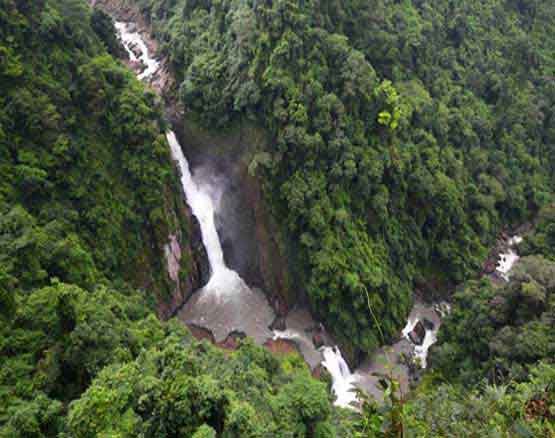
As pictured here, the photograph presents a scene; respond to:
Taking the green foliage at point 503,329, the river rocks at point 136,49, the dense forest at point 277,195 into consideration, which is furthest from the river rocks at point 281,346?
the river rocks at point 136,49

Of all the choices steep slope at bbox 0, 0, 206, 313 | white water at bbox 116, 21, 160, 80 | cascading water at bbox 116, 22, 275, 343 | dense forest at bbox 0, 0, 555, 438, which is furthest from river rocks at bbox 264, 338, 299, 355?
white water at bbox 116, 21, 160, 80

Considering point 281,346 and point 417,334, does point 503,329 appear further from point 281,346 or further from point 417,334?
point 281,346

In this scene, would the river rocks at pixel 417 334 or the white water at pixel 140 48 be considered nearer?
the river rocks at pixel 417 334

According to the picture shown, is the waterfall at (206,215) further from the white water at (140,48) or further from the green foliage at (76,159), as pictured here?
the white water at (140,48)

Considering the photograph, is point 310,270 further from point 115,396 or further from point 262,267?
point 115,396

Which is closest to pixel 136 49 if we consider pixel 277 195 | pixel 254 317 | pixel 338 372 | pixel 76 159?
pixel 76 159

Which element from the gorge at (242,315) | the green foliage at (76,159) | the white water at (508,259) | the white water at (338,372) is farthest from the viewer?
the white water at (508,259)

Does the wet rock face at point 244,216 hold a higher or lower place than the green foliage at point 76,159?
lower

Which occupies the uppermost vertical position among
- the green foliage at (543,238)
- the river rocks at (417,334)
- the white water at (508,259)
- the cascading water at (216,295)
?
the cascading water at (216,295)
